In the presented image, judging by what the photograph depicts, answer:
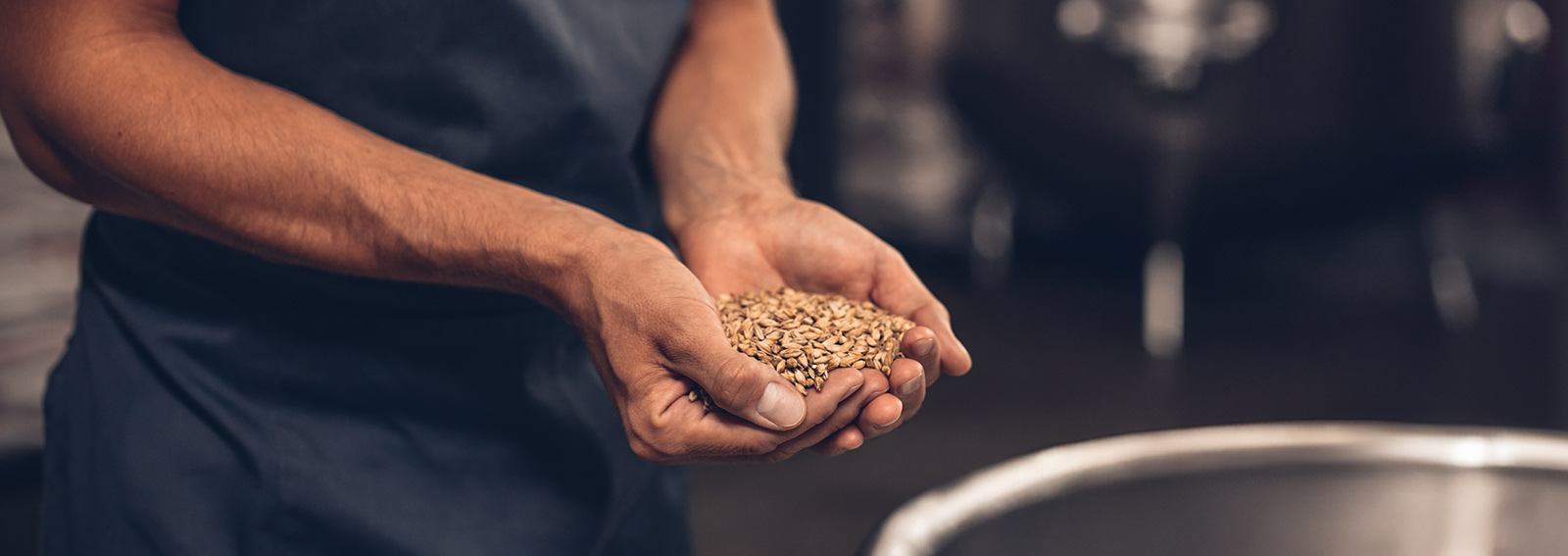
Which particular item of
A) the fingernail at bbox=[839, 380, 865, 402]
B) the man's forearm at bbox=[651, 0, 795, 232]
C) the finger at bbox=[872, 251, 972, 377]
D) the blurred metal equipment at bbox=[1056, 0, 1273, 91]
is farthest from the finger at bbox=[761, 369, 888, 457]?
the blurred metal equipment at bbox=[1056, 0, 1273, 91]

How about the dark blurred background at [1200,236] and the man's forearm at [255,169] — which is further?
the dark blurred background at [1200,236]

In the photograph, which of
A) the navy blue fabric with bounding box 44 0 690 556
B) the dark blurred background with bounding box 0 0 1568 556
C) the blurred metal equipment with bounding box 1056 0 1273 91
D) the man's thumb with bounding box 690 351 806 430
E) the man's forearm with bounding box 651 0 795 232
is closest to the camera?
the man's thumb with bounding box 690 351 806 430

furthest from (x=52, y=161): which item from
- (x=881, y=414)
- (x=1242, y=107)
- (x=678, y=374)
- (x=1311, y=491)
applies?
(x=1242, y=107)

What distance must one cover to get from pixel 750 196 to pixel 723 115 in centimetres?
9

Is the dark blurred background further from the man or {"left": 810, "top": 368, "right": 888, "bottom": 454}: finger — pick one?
{"left": 810, "top": 368, "right": 888, "bottom": 454}: finger

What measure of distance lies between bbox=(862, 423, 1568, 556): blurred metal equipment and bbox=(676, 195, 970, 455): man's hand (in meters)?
0.13

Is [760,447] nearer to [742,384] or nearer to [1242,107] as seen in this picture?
[742,384]

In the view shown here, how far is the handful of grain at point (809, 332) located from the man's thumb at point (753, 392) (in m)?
0.08

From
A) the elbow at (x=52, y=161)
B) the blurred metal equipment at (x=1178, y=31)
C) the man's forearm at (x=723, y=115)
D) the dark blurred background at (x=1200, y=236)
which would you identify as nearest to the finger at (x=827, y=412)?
Answer: the man's forearm at (x=723, y=115)

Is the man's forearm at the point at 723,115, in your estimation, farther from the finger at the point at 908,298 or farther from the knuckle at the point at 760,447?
the knuckle at the point at 760,447

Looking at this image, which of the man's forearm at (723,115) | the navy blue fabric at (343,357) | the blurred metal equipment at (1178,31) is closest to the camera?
the navy blue fabric at (343,357)

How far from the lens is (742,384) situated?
1.91 feet

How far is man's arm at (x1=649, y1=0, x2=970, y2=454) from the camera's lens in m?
0.78

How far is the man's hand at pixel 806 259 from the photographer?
2.55ft
